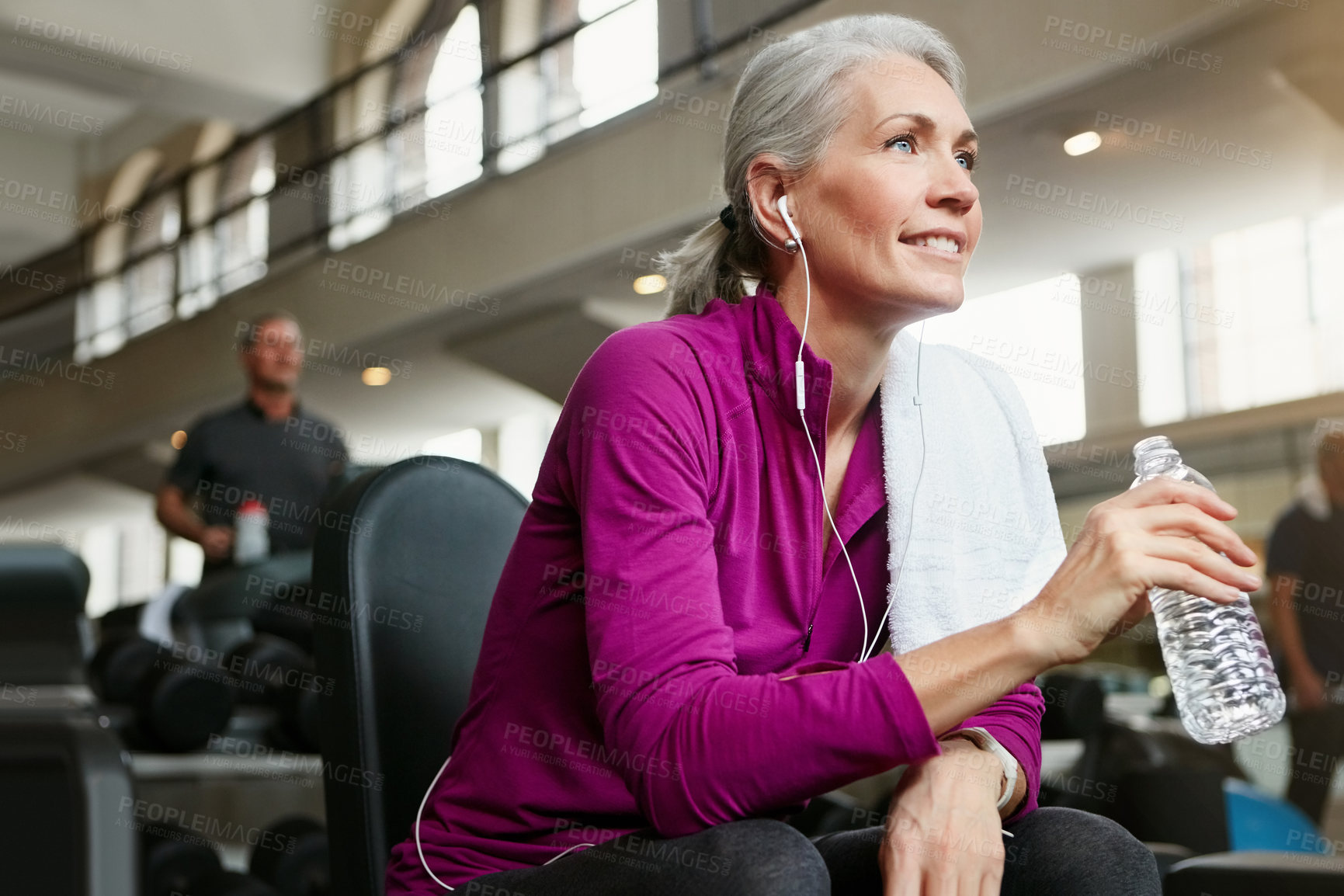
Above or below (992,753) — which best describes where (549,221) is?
above

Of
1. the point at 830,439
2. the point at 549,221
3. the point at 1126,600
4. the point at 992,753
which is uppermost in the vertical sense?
the point at 549,221

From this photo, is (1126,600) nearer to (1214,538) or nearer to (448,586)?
(1214,538)

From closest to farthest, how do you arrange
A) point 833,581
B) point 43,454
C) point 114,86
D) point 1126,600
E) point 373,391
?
point 1126,600 < point 833,581 < point 114,86 < point 373,391 < point 43,454

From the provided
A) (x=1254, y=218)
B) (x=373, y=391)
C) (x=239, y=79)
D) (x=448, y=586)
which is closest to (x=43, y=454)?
(x=373, y=391)

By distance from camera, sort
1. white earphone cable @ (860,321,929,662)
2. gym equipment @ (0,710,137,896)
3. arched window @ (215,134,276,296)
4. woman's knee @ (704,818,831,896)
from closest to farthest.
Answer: gym equipment @ (0,710,137,896), woman's knee @ (704,818,831,896), white earphone cable @ (860,321,929,662), arched window @ (215,134,276,296)

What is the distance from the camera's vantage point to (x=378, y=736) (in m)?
1.00

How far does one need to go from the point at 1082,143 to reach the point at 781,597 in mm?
4031

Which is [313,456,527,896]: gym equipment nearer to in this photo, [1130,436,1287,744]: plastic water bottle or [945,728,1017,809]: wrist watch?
[945,728,1017,809]: wrist watch

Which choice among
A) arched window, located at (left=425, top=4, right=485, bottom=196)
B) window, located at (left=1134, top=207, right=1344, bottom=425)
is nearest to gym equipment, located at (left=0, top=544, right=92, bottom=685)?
window, located at (left=1134, top=207, right=1344, bottom=425)

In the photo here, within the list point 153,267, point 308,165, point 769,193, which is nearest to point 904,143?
point 769,193

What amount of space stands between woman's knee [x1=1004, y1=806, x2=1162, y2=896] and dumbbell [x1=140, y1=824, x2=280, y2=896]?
1.71 metres

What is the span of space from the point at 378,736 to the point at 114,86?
7337 mm

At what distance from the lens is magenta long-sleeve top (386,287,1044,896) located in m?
0.78

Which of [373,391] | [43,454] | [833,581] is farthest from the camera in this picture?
[43,454]
